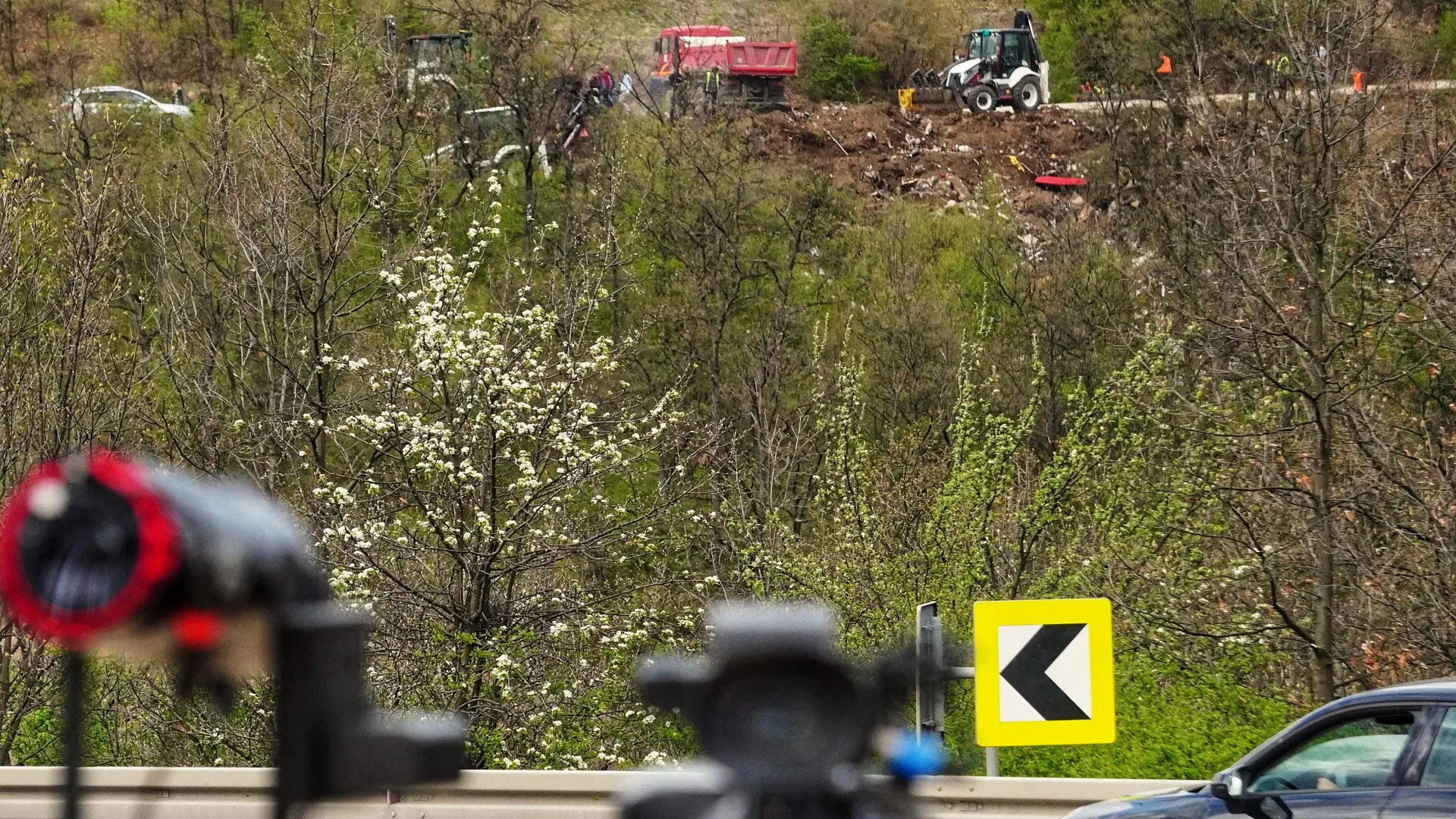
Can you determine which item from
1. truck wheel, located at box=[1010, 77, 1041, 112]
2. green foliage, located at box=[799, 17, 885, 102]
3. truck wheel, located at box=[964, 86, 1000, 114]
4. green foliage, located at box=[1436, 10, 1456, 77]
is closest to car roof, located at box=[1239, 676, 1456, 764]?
green foliage, located at box=[1436, 10, 1456, 77]

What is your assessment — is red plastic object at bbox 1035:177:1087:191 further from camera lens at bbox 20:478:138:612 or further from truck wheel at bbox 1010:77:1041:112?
camera lens at bbox 20:478:138:612

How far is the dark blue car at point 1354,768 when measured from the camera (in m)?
6.41

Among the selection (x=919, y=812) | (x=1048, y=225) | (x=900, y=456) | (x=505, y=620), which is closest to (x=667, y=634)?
(x=505, y=620)

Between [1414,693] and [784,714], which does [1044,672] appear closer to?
[1414,693]

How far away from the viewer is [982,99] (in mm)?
70312

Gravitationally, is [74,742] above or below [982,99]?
below

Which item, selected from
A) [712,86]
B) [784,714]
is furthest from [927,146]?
[784,714]

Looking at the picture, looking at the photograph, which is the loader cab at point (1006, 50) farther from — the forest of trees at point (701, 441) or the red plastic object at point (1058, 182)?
the forest of trees at point (701, 441)

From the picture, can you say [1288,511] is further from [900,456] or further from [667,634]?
[900,456]

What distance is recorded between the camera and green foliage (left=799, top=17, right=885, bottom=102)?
7756 cm

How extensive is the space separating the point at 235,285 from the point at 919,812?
2510cm

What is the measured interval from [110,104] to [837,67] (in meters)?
37.7

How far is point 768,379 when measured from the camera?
40781 millimetres

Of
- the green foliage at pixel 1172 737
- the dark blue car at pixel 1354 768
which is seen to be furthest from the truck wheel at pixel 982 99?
the dark blue car at pixel 1354 768
